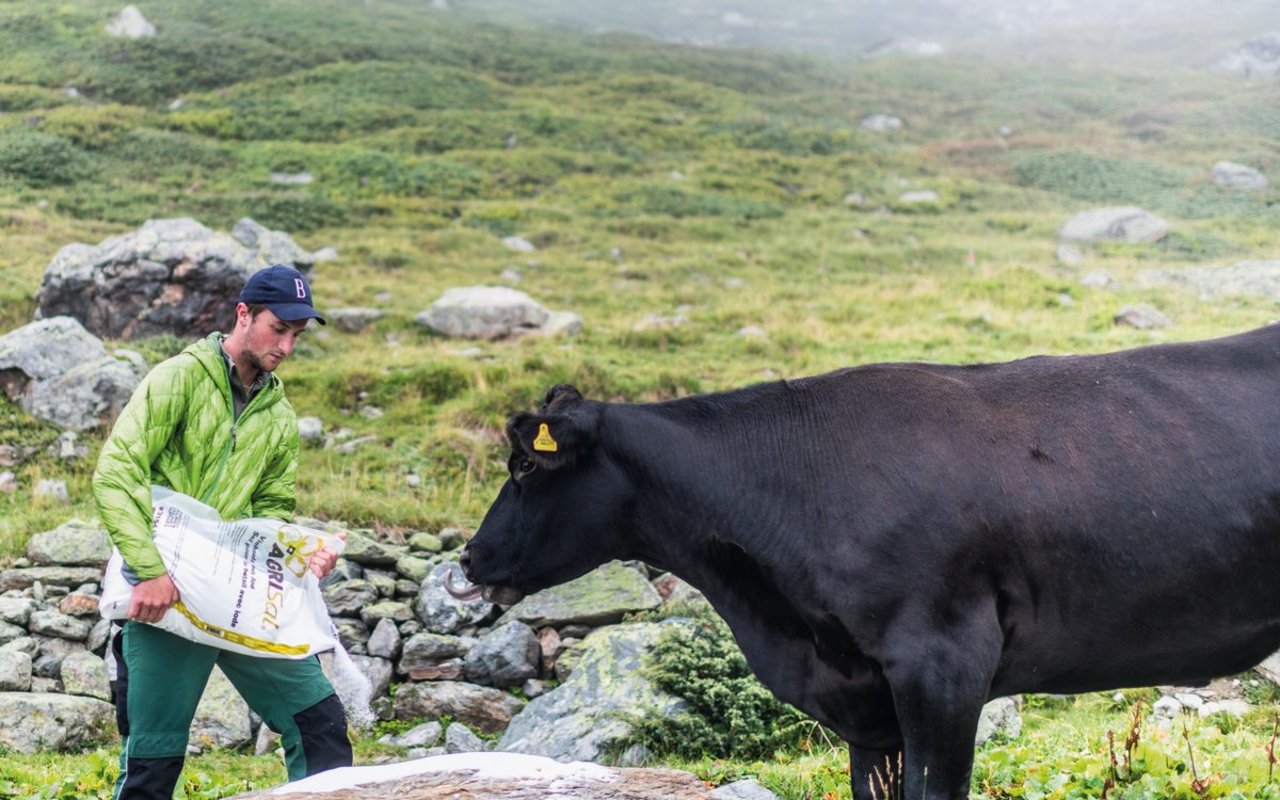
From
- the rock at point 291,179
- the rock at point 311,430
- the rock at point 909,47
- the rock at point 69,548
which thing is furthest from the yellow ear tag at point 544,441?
the rock at point 909,47

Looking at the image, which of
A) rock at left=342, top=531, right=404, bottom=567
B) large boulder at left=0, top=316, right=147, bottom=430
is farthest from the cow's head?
large boulder at left=0, top=316, right=147, bottom=430

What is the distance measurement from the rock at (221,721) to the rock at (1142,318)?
1740 cm

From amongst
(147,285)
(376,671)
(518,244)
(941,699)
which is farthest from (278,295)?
(518,244)

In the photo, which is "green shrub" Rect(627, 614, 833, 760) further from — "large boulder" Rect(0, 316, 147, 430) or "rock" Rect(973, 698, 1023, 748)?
"large boulder" Rect(0, 316, 147, 430)

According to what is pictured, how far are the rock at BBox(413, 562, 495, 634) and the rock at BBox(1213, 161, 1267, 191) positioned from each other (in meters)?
38.1

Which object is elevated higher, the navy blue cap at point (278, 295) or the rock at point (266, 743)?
the navy blue cap at point (278, 295)

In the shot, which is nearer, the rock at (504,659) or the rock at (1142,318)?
the rock at (504,659)

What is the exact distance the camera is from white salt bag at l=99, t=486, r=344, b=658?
212 inches

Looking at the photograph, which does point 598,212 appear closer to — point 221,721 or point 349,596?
point 349,596

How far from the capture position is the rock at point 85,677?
974 cm

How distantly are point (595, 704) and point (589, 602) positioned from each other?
6.66ft

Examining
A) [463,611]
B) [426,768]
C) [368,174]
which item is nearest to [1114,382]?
[426,768]

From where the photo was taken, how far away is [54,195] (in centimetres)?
2883

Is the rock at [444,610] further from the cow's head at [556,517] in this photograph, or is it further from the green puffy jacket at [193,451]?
the cow's head at [556,517]
